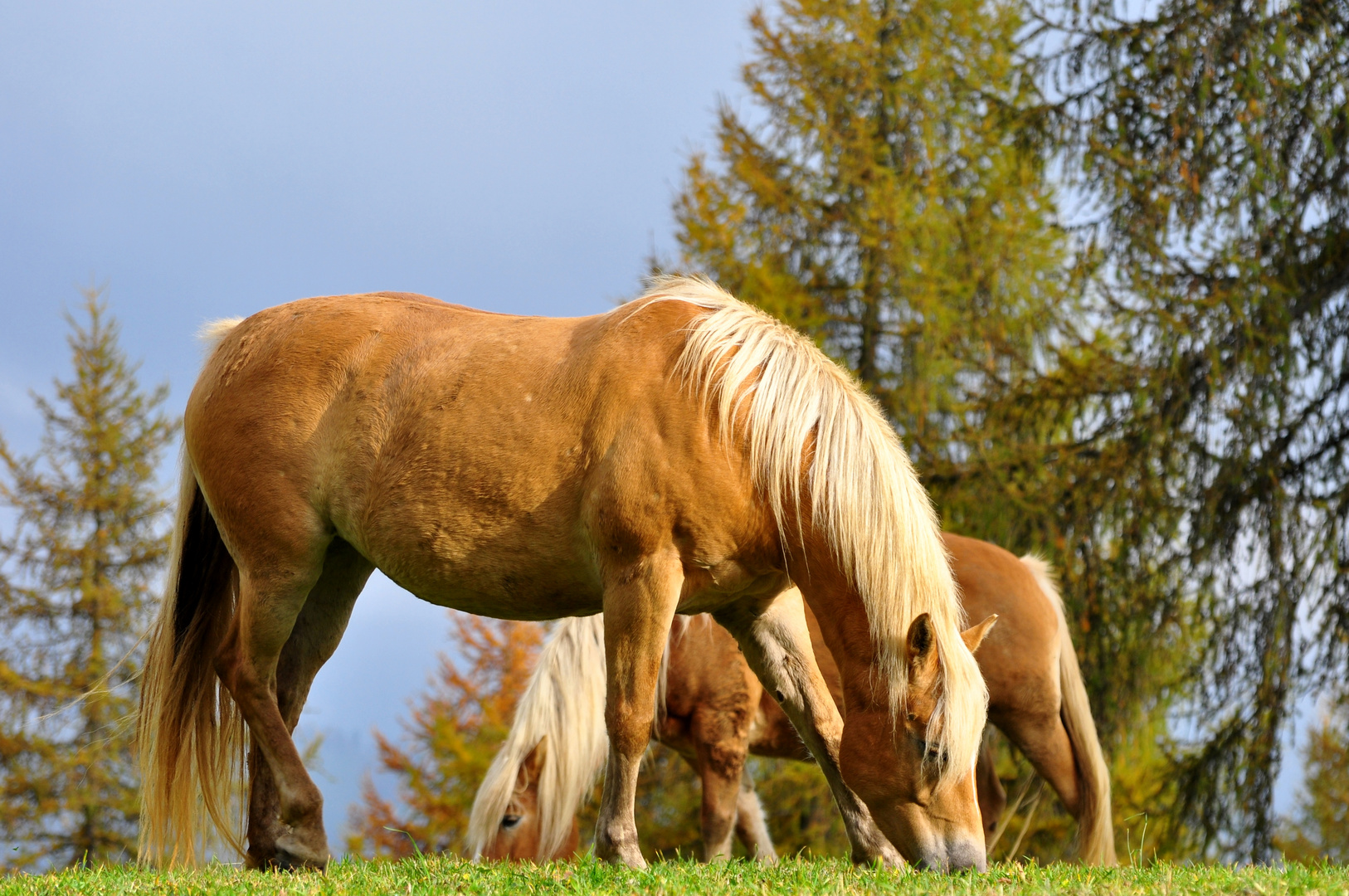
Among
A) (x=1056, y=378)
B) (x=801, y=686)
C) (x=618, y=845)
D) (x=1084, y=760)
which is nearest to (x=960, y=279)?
(x=1056, y=378)

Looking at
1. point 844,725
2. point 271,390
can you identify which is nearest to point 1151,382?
point 844,725

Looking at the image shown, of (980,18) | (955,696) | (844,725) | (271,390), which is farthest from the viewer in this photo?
(980,18)

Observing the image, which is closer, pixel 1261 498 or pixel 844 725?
pixel 844 725

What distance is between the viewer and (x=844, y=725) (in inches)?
146

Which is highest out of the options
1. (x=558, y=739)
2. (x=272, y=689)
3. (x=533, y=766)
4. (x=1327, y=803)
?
(x=272, y=689)

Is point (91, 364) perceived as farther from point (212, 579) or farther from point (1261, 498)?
point (1261, 498)

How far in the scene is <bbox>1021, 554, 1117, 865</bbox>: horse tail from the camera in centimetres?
659

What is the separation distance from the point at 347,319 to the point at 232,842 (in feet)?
7.40

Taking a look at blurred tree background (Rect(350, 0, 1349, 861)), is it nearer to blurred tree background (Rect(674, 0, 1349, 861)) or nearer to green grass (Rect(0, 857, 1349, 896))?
blurred tree background (Rect(674, 0, 1349, 861))

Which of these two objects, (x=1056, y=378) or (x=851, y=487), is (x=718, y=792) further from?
(x=1056, y=378)

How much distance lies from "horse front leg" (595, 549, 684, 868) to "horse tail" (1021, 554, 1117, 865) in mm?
3993

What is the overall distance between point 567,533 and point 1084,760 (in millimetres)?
4430

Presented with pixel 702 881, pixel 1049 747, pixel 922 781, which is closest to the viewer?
pixel 702 881

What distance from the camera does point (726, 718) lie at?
6.25 metres
